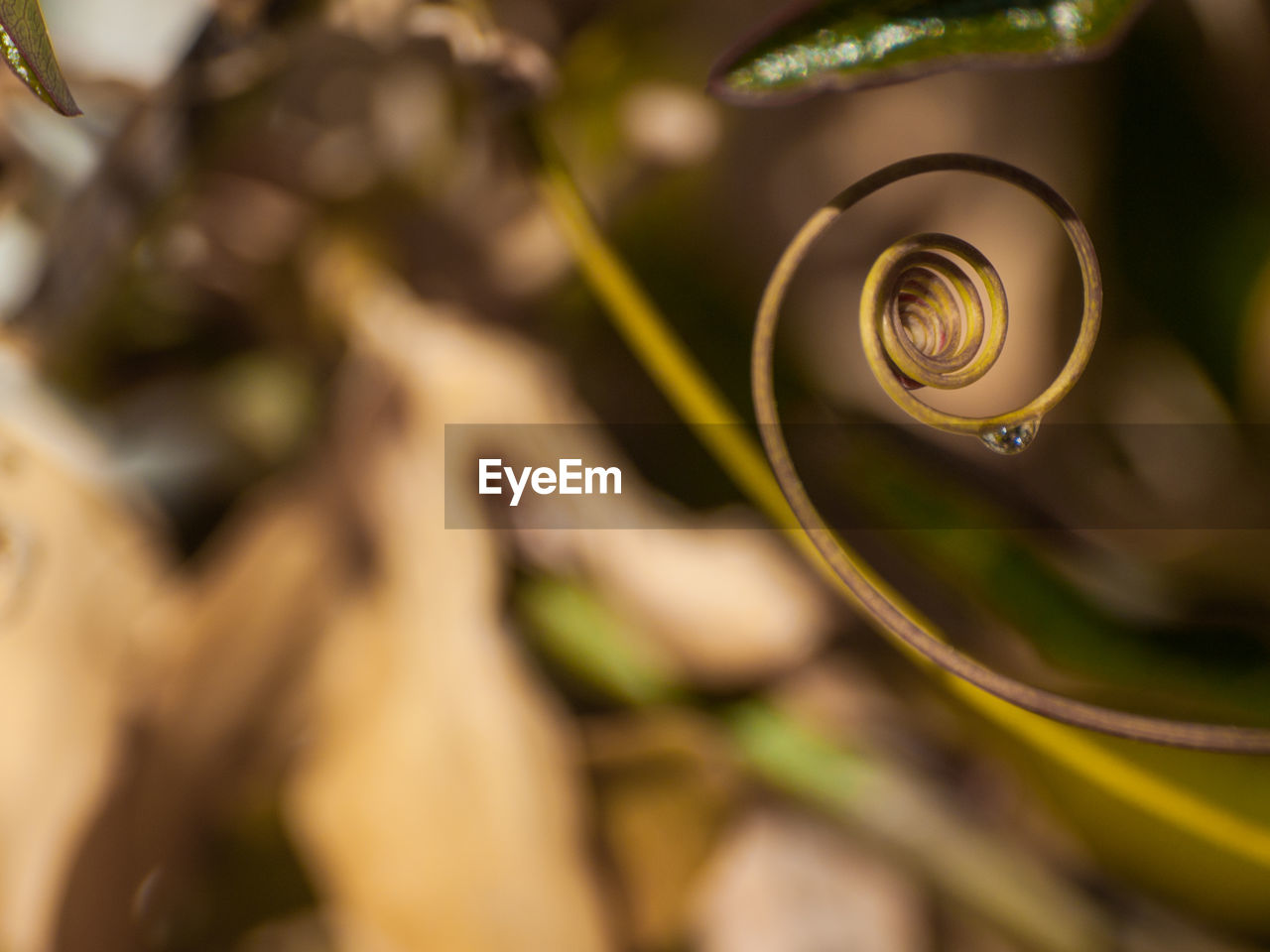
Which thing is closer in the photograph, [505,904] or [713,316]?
[505,904]

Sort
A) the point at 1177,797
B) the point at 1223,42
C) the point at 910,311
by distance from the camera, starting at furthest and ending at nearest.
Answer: the point at 1223,42 < the point at 1177,797 < the point at 910,311

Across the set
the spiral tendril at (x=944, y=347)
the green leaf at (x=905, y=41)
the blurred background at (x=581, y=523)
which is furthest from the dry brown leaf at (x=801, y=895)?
the green leaf at (x=905, y=41)

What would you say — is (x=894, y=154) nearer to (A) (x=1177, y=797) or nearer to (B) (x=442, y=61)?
(B) (x=442, y=61)

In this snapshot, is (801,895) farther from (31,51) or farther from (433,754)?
(31,51)

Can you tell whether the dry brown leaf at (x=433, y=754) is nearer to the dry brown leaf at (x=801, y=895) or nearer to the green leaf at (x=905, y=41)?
the dry brown leaf at (x=801, y=895)

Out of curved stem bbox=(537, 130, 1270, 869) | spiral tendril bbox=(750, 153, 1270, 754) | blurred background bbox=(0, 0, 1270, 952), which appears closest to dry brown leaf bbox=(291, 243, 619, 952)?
blurred background bbox=(0, 0, 1270, 952)

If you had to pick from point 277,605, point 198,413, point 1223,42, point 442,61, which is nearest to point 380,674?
point 277,605

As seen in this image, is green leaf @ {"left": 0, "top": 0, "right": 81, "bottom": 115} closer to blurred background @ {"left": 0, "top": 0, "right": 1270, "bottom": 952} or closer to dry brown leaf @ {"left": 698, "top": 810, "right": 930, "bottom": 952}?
blurred background @ {"left": 0, "top": 0, "right": 1270, "bottom": 952}

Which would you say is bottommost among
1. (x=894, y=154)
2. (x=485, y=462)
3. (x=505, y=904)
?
(x=505, y=904)
